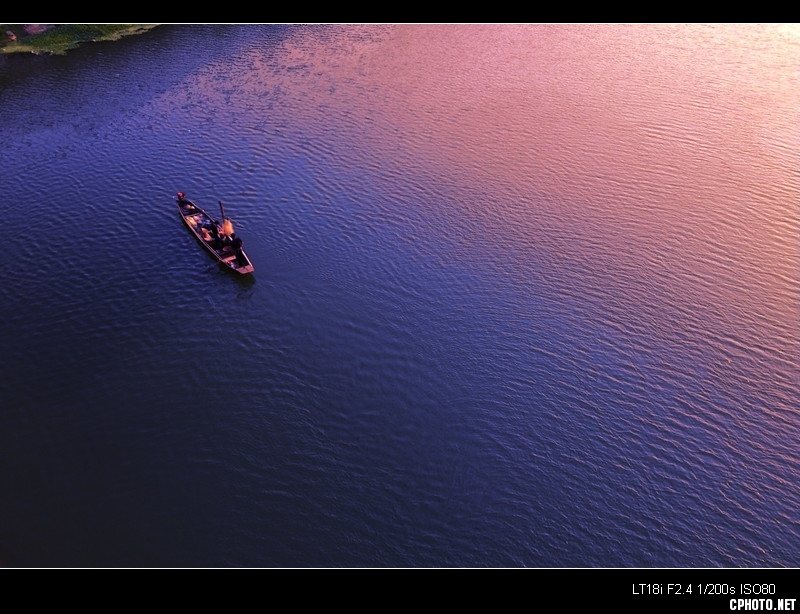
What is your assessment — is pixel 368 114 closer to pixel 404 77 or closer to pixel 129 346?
pixel 404 77

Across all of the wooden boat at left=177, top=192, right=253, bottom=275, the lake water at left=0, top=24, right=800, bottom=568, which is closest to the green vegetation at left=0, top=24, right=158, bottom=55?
the lake water at left=0, top=24, right=800, bottom=568

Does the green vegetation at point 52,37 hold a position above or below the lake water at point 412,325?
above

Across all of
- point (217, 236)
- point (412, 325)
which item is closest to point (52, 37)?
point (217, 236)

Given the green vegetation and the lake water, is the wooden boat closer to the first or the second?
the lake water

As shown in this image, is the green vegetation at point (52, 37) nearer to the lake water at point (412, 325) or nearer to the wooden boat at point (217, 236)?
the lake water at point (412, 325)

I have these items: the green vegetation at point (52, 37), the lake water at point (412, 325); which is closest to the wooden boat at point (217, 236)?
the lake water at point (412, 325)

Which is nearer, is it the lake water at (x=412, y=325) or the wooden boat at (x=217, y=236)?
the lake water at (x=412, y=325)

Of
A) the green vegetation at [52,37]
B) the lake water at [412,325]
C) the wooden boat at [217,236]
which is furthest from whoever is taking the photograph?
the green vegetation at [52,37]
